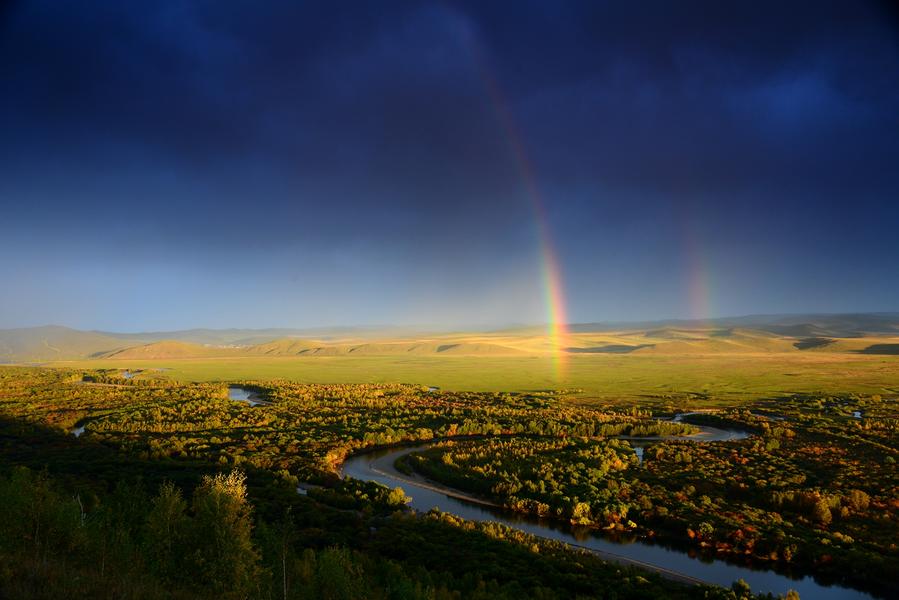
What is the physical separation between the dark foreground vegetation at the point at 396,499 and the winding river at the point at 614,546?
1.71 metres

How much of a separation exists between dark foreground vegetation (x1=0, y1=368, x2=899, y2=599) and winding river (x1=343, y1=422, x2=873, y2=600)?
1.71 m

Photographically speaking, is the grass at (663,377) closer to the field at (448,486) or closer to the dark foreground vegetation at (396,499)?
the field at (448,486)

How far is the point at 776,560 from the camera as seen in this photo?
1252 inches

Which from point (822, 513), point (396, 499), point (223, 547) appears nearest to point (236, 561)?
point (223, 547)

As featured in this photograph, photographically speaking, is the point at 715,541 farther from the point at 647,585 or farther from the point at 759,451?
the point at 759,451

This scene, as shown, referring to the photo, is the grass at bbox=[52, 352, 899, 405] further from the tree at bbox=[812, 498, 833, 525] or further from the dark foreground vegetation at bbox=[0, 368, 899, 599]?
the tree at bbox=[812, 498, 833, 525]

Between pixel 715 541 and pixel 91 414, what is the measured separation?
3761 inches

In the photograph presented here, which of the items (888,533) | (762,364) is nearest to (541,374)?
(762,364)

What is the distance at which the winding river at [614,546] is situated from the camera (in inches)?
1153

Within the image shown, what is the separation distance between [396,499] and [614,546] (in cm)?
1722

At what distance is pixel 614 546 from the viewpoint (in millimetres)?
34938

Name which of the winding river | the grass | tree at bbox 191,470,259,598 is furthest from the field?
the grass

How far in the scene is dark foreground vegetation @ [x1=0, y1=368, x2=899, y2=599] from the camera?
776 inches

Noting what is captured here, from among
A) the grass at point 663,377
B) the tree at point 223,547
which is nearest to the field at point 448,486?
the tree at point 223,547
